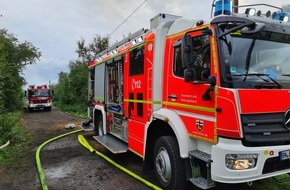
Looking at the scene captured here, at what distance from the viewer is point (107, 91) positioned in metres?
8.46

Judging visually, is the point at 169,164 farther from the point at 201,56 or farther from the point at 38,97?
the point at 38,97

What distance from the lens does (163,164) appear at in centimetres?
495

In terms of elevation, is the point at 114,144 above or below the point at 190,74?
below

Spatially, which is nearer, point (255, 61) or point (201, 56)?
point (255, 61)

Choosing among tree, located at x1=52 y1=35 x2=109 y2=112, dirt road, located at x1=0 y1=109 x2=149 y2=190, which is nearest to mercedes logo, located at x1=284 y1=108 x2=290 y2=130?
dirt road, located at x1=0 y1=109 x2=149 y2=190

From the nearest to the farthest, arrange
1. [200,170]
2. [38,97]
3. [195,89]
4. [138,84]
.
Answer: [195,89] < [200,170] < [138,84] < [38,97]

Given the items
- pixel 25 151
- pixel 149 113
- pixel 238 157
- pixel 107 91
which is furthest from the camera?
pixel 25 151

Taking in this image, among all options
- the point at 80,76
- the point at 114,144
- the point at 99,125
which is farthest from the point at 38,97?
the point at 114,144

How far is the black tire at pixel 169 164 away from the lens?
4.55m

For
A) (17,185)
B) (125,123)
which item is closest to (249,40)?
(125,123)

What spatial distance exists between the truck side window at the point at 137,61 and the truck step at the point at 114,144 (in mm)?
1801

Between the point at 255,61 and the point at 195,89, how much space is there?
2.99 ft

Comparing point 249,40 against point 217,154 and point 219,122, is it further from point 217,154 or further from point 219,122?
point 217,154

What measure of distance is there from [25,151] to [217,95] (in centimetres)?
729
